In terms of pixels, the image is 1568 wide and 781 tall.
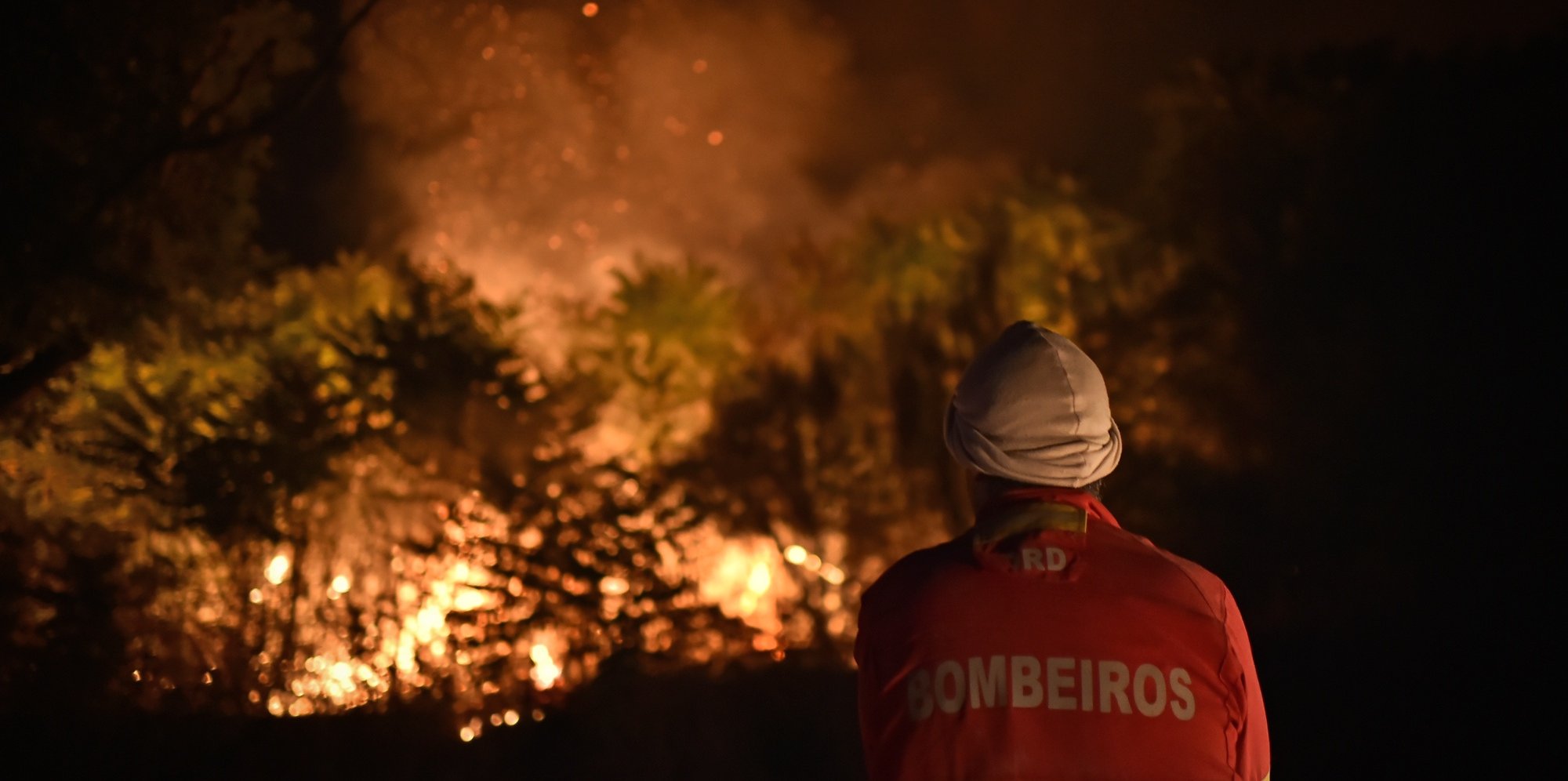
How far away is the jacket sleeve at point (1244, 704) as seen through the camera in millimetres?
2055

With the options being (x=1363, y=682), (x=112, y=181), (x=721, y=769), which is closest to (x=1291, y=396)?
(x=1363, y=682)

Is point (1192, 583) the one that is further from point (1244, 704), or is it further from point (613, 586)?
point (613, 586)

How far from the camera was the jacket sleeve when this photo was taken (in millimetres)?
2055

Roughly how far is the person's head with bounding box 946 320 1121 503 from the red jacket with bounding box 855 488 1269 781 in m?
0.15

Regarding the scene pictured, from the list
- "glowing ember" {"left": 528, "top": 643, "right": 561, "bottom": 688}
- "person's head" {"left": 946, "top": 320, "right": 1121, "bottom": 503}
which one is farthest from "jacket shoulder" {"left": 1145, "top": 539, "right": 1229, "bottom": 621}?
"glowing ember" {"left": 528, "top": 643, "right": 561, "bottom": 688}

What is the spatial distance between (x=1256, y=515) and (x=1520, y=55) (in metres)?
7.16

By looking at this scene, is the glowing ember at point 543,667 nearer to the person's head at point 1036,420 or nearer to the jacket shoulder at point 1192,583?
the person's head at point 1036,420

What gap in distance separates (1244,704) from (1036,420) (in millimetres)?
636

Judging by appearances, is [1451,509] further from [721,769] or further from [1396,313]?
[721,769]

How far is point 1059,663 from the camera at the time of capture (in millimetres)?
1972

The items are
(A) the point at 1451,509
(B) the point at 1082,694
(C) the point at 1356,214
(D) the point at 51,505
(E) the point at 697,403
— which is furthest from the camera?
(E) the point at 697,403

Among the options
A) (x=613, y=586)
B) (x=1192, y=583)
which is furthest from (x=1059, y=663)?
(x=613, y=586)

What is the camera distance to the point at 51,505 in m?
6.86

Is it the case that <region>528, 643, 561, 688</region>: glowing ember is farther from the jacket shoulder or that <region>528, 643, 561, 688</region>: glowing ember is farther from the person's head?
the jacket shoulder
